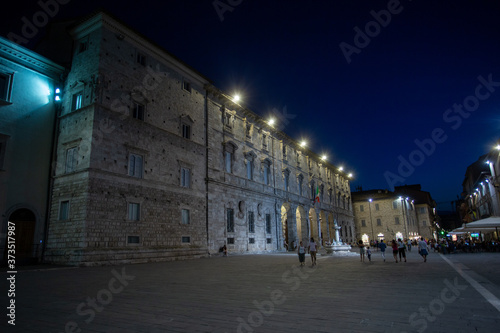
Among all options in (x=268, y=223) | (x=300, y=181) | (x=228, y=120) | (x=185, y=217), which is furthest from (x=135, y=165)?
(x=300, y=181)

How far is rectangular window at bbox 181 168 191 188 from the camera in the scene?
24.4 m

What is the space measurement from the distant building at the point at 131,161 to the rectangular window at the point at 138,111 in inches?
3.0

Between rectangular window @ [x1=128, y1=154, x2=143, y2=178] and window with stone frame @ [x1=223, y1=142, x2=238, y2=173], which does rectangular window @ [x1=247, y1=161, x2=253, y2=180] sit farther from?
rectangular window @ [x1=128, y1=154, x2=143, y2=178]

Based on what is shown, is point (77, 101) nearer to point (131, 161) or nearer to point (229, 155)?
point (131, 161)

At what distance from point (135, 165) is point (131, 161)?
0.41 m

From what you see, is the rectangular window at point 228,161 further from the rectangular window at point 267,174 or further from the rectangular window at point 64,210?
the rectangular window at point 64,210

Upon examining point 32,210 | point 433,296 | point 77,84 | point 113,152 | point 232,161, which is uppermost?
point 77,84

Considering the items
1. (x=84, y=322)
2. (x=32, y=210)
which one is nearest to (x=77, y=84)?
(x=32, y=210)

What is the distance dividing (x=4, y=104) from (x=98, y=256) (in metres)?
10.3

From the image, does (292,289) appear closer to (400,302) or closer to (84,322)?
(400,302)

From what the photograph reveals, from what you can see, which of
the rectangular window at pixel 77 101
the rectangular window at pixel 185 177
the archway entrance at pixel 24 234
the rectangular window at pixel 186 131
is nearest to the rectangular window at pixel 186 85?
the rectangular window at pixel 186 131

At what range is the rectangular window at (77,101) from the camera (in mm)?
19859

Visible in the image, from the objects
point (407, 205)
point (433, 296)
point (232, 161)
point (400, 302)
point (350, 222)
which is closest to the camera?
point (400, 302)

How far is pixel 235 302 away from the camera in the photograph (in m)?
6.43
